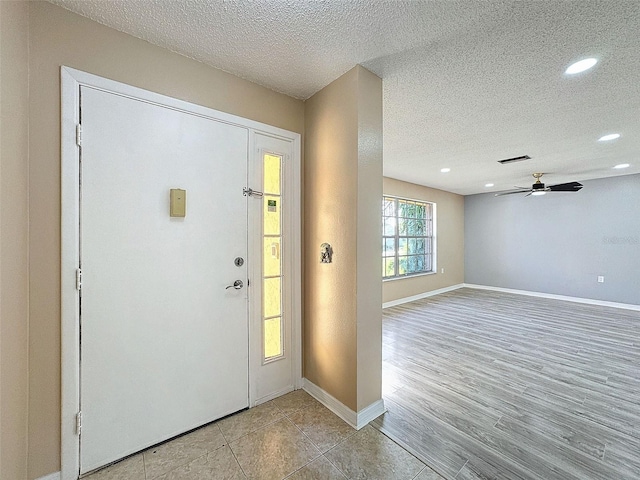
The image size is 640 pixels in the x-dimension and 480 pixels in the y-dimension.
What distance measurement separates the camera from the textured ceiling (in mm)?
1424

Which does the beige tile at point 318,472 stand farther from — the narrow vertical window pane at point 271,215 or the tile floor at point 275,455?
the narrow vertical window pane at point 271,215

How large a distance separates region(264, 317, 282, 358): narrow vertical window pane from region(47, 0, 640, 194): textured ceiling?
1.95 metres

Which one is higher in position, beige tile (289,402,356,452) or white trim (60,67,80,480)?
white trim (60,67,80,480)

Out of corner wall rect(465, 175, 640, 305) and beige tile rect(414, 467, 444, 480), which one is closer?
beige tile rect(414, 467, 444, 480)

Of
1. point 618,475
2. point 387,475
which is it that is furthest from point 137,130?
point 618,475

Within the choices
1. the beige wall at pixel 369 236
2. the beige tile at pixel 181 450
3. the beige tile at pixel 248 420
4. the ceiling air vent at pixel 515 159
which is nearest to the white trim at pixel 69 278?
the beige tile at pixel 181 450

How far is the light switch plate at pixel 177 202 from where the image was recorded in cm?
173

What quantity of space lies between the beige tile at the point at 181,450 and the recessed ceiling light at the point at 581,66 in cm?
349

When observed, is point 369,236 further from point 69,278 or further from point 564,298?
point 564,298

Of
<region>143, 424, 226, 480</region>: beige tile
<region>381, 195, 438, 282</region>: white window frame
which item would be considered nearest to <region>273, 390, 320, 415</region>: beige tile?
<region>143, 424, 226, 480</region>: beige tile

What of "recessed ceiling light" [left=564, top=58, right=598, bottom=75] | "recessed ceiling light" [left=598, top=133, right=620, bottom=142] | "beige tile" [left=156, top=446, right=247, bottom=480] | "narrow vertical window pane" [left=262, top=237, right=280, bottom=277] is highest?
"recessed ceiling light" [left=564, top=58, right=598, bottom=75]

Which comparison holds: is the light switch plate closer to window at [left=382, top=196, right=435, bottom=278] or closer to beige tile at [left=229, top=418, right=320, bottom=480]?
beige tile at [left=229, top=418, right=320, bottom=480]

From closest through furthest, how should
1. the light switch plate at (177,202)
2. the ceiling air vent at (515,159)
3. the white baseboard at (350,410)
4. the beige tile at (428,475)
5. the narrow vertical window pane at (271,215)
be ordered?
1. the beige tile at (428,475)
2. the light switch plate at (177,202)
3. the white baseboard at (350,410)
4. the narrow vertical window pane at (271,215)
5. the ceiling air vent at (515,159)

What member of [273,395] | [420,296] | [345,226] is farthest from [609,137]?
[273,395]
